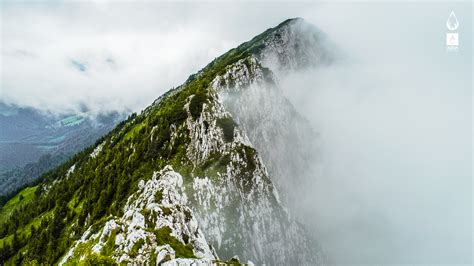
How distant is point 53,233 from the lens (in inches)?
5148

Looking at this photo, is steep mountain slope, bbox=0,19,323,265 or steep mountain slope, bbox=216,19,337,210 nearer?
steep mountain slope, bbox=0,19,323,265

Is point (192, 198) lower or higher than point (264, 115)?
lower

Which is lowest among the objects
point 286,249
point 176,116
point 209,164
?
point 286,249

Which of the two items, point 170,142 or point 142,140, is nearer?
point 170,142

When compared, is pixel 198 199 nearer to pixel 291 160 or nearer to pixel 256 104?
pixel 256 104

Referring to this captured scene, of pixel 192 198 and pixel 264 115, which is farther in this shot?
pixel 264 115

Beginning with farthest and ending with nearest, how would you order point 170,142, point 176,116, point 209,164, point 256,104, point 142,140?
point 256,104, point 142,140, point 176,116, point 170,142, point 209,164

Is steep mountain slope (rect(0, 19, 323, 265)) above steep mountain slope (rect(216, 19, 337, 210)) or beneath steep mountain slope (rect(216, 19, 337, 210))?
beneath

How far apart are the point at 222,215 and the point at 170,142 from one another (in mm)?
36833

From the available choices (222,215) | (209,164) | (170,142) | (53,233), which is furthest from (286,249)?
(53,233)

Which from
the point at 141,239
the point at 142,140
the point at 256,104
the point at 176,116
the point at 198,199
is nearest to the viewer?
the point at 141,239

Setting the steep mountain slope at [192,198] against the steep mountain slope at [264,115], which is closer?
the steep mountain slope at [192,198]

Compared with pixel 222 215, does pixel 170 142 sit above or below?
above

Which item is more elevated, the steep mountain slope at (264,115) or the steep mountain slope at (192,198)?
the steep mountain slope at (264,115)
